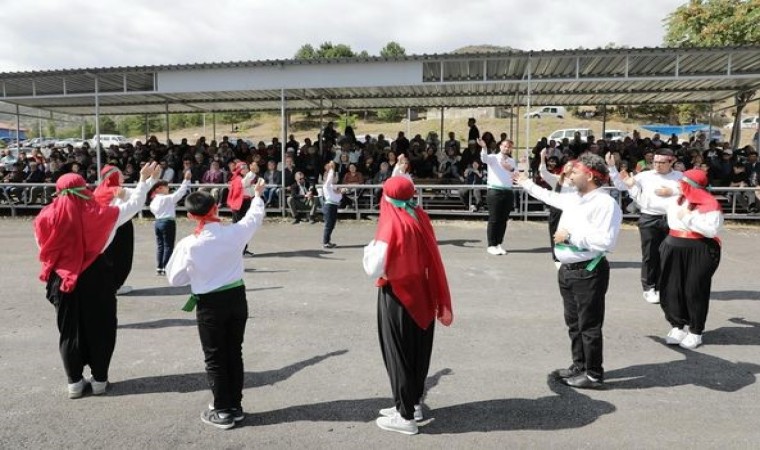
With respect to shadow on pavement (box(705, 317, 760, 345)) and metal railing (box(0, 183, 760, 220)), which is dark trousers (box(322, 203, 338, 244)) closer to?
metal railing (box(0, 183, 760, 220))

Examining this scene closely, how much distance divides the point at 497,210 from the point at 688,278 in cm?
476

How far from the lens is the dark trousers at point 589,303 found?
461cm

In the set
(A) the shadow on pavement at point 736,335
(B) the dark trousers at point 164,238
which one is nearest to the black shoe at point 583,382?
(A) the shadow on pavement at point 736,335

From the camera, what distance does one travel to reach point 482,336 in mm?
6051

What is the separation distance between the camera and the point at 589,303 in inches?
181

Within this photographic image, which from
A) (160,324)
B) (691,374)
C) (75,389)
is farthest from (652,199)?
(75,389)

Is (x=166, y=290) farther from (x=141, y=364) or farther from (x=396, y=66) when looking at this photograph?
(x=396, y=66)

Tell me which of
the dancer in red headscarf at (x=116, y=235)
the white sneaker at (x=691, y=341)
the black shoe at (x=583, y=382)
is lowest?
the black shoe at (x=583, y=382)

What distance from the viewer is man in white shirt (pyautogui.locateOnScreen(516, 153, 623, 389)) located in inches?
178

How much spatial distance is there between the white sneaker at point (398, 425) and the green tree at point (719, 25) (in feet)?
55.5

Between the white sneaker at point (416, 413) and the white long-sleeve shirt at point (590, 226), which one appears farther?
the white long-sleeve shirt at point (590, 226)

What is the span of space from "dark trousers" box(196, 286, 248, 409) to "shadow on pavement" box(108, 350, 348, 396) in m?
0.71

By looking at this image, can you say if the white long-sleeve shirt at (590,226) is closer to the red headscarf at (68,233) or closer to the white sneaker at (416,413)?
the white sneaker at (416,413)

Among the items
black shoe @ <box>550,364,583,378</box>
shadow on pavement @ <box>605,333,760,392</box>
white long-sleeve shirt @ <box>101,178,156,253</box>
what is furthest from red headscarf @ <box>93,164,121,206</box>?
shadow on pavement @ <box>605,333,760,392</box>
